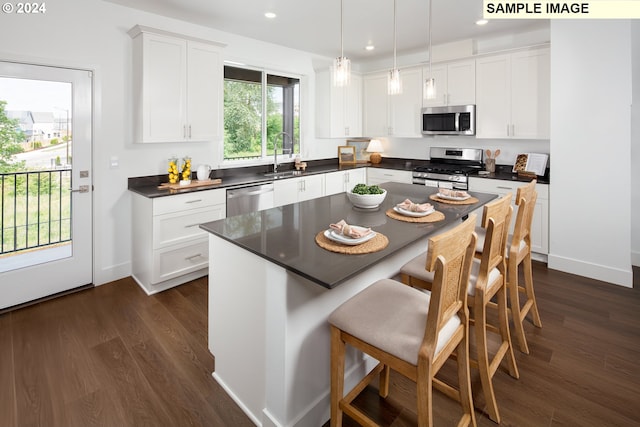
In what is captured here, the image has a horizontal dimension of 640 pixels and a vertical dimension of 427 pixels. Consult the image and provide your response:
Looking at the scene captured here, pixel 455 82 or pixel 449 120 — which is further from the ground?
pixel 455 82

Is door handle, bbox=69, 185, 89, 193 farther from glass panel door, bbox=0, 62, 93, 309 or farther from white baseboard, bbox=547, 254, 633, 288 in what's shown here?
white baseboard, bbox=547, 254, 633, 288

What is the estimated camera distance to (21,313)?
292cm

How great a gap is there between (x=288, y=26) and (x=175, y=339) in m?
3.46

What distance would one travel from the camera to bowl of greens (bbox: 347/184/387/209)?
8.08 ft

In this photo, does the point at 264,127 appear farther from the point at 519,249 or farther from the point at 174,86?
the point at 519,249

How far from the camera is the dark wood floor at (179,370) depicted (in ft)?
6.12

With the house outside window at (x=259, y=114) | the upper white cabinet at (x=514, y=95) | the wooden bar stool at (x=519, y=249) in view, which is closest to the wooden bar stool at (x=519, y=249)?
the wooden bar stool at (x=519, y=249)

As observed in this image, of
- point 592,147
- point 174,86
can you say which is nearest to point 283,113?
point 174,86

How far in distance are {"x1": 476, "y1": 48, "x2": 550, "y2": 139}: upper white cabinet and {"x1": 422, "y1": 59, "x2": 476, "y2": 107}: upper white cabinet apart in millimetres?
90

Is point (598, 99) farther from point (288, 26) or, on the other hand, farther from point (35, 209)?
point (35, 209)

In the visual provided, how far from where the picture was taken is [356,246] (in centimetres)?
170

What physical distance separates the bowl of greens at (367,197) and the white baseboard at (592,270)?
2.59 m

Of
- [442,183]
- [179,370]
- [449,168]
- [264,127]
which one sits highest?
Answer: [264,127]

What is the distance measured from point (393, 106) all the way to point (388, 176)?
3.64 feet
